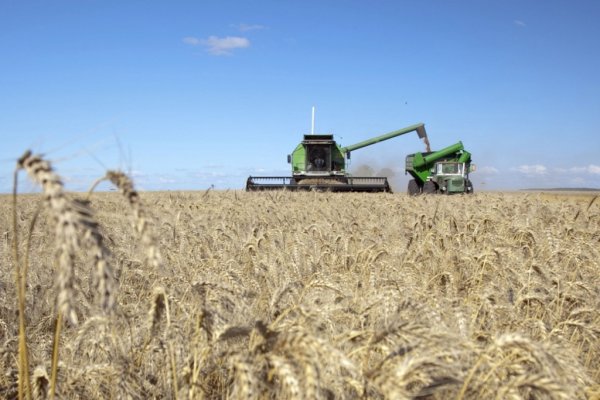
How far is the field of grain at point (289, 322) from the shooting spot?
1248 mm

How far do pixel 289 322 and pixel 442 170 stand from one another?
24277mm

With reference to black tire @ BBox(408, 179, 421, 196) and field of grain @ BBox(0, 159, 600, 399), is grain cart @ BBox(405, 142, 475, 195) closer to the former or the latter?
black tire @ BBox(408, 179, 421, 196)

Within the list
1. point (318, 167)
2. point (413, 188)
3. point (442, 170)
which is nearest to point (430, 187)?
point (442, 170)

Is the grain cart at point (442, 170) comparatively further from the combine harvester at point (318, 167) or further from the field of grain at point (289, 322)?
the field of grain at point (289, 322)

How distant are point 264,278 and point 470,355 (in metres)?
2.17

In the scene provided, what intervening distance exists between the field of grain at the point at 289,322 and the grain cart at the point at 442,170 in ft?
62.7

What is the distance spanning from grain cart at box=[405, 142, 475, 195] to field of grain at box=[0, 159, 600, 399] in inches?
753

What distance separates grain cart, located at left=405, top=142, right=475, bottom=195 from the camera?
23922 millimetres

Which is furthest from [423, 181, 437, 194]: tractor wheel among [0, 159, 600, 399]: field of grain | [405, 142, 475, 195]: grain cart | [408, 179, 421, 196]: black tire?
[0, 159, 600, 399]: field of grain

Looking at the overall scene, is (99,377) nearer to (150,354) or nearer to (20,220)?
(150,354)

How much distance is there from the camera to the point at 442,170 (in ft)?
82.0

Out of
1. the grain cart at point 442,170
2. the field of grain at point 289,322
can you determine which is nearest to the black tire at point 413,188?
the grain cart at point 442,170

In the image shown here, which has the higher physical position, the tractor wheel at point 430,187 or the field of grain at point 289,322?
the tractor wheel at point 430,187

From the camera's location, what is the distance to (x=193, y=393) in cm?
161
